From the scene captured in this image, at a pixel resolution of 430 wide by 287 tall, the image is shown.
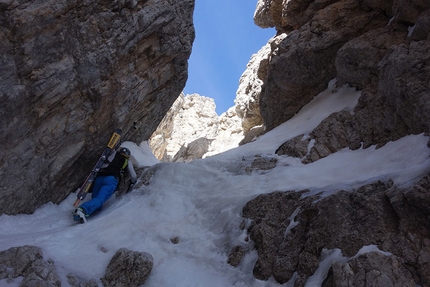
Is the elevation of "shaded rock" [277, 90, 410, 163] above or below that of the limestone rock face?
below

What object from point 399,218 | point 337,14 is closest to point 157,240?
point 399,218

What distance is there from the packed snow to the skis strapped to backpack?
589 millimetres

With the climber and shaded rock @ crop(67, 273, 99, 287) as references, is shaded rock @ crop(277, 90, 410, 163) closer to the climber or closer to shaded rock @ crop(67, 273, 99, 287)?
the climber

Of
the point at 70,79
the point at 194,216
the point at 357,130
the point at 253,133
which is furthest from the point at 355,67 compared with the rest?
the point at 253,133

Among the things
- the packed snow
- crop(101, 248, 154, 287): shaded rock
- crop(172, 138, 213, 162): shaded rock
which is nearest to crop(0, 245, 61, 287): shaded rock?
the packed snow

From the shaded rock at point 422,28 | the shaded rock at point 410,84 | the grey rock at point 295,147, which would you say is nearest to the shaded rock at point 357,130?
the grey rock at point 295,147

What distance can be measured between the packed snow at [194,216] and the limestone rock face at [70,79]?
125 centimetres

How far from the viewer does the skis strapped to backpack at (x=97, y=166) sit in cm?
1089

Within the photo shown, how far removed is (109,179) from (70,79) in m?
3.58

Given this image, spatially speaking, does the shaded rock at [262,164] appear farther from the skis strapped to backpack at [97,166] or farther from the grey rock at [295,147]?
the skis strapped to backpack at [97,166]

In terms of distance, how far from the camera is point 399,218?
6074mm

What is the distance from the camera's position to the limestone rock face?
846cm

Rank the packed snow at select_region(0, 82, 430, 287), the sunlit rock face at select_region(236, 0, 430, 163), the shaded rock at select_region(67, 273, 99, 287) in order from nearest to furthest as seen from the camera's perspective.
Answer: the shaded rock at select_region(67, 273, 99, 287), the packed snow at select_region(0, 82, 430, 287), the sunlit rock face at select_region(236, 0, 430, 163)

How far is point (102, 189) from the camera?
1091 cm
